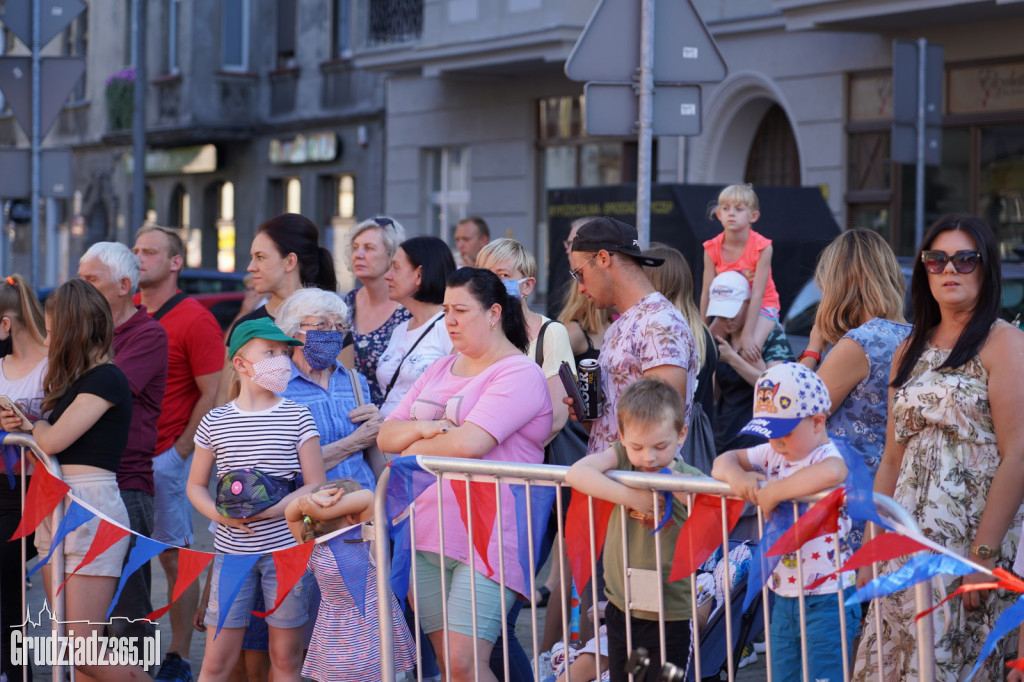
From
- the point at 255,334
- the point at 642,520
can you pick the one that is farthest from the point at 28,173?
the point at 642,520

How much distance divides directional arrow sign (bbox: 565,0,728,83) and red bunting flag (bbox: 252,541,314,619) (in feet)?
10.2

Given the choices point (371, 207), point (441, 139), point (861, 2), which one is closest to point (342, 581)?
point (861, 2)

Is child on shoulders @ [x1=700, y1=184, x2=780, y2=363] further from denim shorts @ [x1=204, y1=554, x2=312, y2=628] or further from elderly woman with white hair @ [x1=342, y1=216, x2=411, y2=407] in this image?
denim shorts @ [x1=204, y1=554, x2=312, y2=628]

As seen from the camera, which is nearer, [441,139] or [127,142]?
[441,139]

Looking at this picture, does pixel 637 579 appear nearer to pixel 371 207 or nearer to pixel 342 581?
pixel 342 581

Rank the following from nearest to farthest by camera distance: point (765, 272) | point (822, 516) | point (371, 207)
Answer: point (822, 516) → point (765, 272) → point (371, 207)

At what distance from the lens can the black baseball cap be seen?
505 centimetres

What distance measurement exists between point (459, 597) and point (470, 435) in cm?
57

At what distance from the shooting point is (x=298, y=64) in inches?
1089

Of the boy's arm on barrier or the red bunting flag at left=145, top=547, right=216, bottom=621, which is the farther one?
the red bunting flag at left=145, top=547, right=216, bottom=621

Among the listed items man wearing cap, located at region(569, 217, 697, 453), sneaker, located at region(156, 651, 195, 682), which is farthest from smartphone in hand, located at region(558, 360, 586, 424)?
sneaker, located at region(156, 651, 195, 682)

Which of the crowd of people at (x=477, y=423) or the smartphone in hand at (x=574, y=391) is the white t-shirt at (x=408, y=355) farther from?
the smartphone in hand at (x=574, y=391)

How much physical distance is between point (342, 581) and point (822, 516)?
1.96 meters

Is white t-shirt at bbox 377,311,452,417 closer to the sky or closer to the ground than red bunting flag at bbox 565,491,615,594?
closer to the sky
